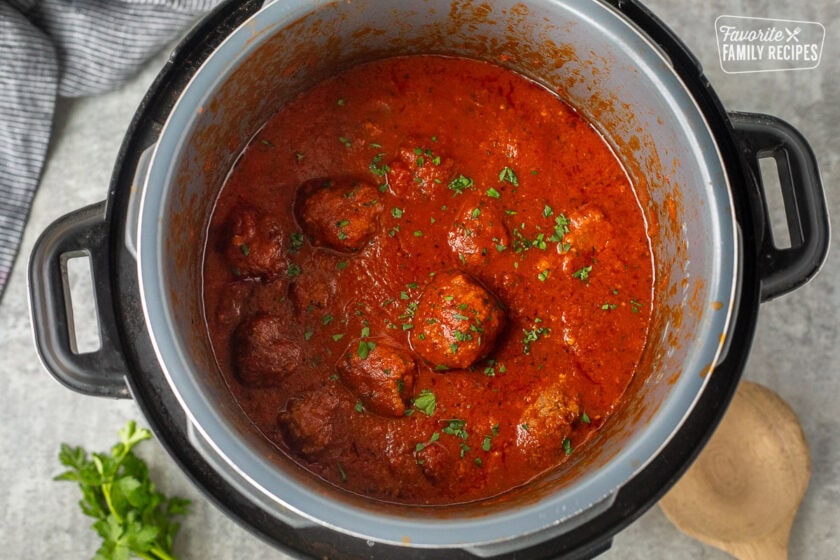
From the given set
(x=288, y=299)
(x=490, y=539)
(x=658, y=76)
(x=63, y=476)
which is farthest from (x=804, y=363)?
(x=63, y=476)

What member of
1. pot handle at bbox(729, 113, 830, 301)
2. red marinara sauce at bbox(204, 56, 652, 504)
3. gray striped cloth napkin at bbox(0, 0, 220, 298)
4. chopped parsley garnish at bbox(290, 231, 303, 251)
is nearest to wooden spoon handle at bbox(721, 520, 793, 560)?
→ red marinara sauce at bbox(204, 56, 652, 504)

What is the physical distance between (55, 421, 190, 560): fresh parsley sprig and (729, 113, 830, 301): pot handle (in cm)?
249

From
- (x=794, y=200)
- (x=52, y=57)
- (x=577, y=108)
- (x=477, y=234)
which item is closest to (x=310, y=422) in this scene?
(x=477, y=234)

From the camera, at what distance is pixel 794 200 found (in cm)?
254

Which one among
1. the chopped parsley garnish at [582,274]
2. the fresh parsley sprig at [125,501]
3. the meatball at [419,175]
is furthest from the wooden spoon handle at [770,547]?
the fresh parsley sprig at [125,501]

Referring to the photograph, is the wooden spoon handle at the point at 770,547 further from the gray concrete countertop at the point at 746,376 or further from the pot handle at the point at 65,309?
the pot handle at the point at 65,309

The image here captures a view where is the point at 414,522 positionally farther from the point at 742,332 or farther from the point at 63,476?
the point at 63,476

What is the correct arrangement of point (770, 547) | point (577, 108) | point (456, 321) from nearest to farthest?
1. point (456, 321)
2. point (577, 108)
3. point (770, 547)

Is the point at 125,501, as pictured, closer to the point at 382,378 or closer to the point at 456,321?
the point at 382,378

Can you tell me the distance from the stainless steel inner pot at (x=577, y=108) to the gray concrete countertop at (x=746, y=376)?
109 cm

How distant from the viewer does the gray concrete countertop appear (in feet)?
11.2

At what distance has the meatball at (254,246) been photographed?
8.40 feet

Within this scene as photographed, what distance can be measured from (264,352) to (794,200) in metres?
1.75

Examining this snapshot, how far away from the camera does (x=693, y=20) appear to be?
350 cm
